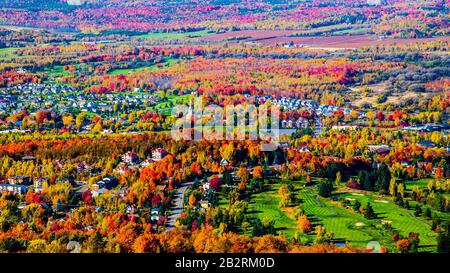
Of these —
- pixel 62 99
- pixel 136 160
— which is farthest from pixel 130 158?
pixel 62 99

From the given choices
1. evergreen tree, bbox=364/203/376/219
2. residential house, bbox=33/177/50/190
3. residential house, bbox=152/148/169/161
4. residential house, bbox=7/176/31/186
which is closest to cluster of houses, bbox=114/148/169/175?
residential house, bbox=152/148/169/161

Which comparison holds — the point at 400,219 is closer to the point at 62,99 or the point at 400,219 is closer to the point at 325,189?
the point at 325,189

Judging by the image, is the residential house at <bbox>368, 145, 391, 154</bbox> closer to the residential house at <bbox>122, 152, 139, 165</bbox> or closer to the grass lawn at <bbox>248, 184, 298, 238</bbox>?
the grass lawn at <bbox>248, 184, 298, 238</bbox>

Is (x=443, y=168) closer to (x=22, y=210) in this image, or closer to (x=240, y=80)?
(x=22, y=210)

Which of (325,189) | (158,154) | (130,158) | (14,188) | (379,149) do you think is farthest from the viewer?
(379,149)

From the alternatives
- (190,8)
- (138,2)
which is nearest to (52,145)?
(190,8)

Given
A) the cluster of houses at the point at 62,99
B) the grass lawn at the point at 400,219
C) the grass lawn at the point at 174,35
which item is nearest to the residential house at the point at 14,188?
the grass lawn at the point at 400,219
